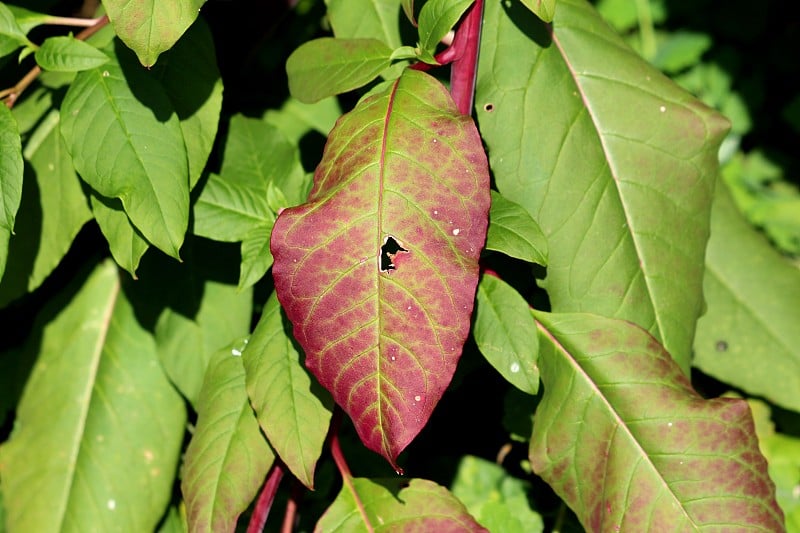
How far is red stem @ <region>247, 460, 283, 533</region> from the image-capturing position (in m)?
Answer: 1.50

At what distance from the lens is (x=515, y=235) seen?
55.4 inches

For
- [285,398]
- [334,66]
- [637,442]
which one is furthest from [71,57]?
[637,442]

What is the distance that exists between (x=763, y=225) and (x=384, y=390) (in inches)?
75.6

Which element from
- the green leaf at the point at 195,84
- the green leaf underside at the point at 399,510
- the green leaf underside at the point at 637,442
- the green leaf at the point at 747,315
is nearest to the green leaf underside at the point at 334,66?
the green leaf at the point at 195,84

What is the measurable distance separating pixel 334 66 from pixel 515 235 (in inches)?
16.2

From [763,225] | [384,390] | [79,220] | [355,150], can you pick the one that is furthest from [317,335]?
[763,225]

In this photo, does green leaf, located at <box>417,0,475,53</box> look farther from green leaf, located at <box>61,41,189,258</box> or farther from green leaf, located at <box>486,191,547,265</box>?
green leaf, located at <box>61,41,189,258</box>

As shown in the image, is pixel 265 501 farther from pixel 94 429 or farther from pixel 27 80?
pixel 27 80

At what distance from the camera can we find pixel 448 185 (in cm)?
128

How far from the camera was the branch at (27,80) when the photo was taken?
62.6 inches

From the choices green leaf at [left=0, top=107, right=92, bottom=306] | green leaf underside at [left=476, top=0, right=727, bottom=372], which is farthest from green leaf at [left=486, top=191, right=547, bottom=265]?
green leaf at [left=0, top=107, right=92, bottom=306]

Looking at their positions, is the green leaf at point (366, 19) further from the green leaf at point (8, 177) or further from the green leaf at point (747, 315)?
the green leaf at point (747, 315)

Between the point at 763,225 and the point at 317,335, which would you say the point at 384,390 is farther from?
the point at 763,225

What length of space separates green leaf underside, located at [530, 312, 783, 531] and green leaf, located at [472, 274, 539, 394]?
135 mm
